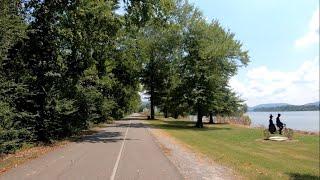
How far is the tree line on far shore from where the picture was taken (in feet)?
76.8

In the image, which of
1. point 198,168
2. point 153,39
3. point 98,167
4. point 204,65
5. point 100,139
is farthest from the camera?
point 153,39

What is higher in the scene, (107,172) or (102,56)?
(102,56)

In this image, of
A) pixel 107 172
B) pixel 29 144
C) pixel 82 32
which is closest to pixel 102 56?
pixel 82 32

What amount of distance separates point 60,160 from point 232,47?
1546 inches

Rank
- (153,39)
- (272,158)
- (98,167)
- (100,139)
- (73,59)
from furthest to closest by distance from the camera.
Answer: (153,39), (73,59), (100,139), (272,158), (98,167)

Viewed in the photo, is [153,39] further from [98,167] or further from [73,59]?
[98,167]

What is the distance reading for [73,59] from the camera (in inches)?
1395

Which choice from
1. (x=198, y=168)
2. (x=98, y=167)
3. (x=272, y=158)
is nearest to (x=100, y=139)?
(x=272, y=158)

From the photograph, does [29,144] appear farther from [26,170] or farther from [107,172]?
[107,172]

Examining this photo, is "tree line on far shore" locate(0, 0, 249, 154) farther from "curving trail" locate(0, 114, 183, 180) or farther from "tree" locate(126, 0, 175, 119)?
"curving trail" locate(0, 114, 183, 180)

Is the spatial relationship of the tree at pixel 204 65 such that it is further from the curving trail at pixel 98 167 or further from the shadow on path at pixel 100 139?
the curving trail at pixel 98 167

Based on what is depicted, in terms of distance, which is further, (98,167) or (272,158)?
(272,158)

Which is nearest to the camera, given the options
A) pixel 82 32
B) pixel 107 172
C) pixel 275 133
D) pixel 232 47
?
pixel 107 172

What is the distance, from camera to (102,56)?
51344mm
